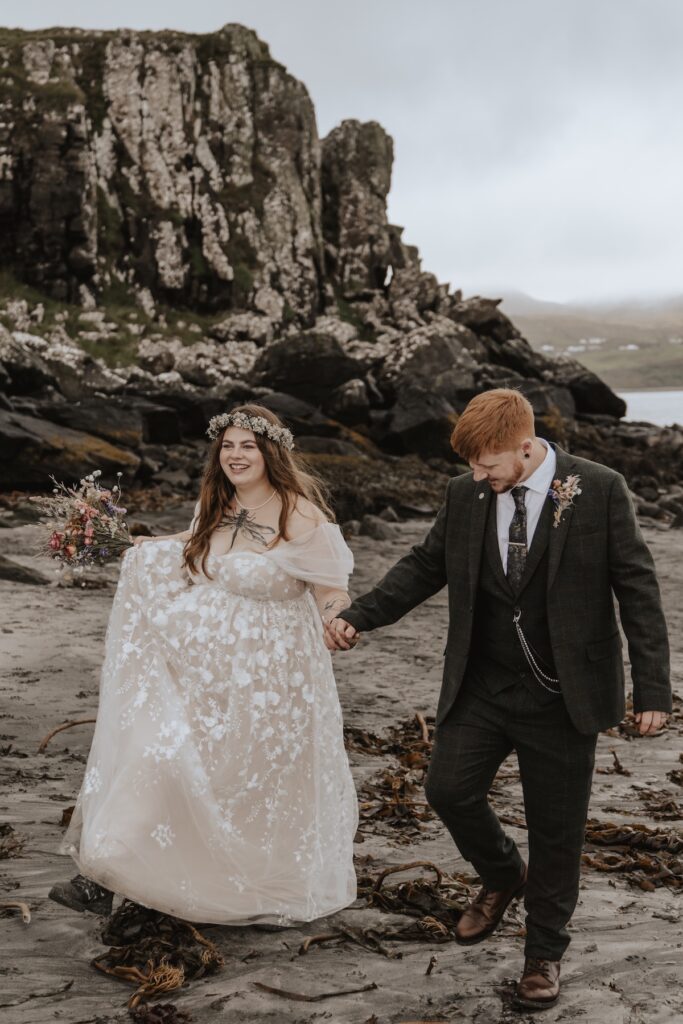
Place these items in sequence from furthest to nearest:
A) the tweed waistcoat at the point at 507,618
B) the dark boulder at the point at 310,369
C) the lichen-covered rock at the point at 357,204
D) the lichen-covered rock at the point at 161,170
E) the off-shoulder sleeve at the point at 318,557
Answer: the lichen-covered rock at the point at 357,204 → the lichen-covered rock at the point at 161,170 → the dark boulder at the point at 310,369 → the off-shoulder sleeve at the point at 318,557 → the tweed waistcoat at the point at 507,618

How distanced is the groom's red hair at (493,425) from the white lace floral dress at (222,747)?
1319 millimetres

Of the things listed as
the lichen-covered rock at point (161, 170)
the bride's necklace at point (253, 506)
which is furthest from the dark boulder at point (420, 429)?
the lichen-covered rock at point (161, 170)

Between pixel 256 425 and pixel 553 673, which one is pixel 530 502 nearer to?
pixel 553 673

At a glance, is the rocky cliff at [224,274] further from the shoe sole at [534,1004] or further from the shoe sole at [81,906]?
the shoe sole at [534,1004]

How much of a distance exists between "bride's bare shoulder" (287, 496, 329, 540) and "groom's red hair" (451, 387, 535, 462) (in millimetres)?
1356

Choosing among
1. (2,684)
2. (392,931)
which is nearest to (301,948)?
(392,931)

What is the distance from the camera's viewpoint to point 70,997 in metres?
3.53

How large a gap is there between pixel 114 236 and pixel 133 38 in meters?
13.0

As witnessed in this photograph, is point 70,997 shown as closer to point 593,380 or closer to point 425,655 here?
point 425,655

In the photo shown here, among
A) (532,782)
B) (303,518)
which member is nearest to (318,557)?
(303,518)

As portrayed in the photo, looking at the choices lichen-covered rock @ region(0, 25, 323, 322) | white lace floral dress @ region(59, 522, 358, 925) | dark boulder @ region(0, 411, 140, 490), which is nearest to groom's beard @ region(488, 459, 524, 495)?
white lace floral dress @ region(59, 522, 358, 925)

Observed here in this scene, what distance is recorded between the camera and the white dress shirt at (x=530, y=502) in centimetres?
A: 372

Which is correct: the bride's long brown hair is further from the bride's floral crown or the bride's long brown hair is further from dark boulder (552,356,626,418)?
dark boulder (552,356,626,418)

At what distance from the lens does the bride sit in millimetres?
4047
